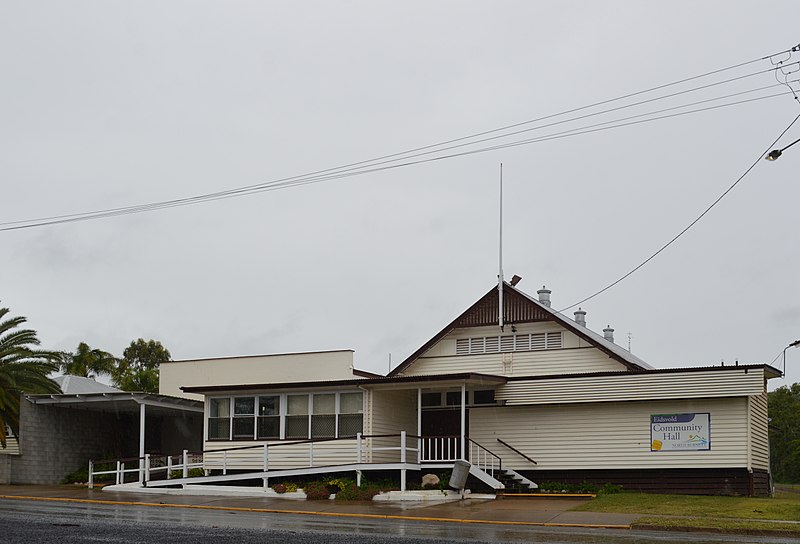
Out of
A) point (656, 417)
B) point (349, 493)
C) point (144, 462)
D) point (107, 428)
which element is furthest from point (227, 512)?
point (107, 428)

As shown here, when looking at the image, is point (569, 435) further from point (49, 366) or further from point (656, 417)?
point (49, 366)

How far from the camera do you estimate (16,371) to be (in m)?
34.5

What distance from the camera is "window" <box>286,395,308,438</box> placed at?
31547 mm

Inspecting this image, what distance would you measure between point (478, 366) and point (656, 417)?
775 cm

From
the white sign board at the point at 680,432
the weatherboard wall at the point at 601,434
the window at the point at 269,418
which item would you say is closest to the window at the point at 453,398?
the weatherboard wall at the point at 601,434

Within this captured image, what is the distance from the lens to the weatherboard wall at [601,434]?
27.0m

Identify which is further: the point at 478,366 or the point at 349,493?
the point at 478,366

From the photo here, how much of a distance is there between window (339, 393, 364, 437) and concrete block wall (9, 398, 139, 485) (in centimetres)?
1201

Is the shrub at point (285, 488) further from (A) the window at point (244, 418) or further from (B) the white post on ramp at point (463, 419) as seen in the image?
(B) the white post on ramp at point (463, 419)

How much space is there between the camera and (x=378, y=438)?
99.8 feet

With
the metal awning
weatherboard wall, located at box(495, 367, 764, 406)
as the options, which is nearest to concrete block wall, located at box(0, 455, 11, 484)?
the metal awning

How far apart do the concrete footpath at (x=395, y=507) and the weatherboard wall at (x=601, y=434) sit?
2.63m

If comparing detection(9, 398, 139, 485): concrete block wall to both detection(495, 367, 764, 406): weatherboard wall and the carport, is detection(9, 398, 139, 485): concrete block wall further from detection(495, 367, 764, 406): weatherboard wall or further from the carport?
detection(495, 367, 764, 406): weatherboard wall

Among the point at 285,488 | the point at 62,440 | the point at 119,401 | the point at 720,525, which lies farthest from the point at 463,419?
the point at 62,440
